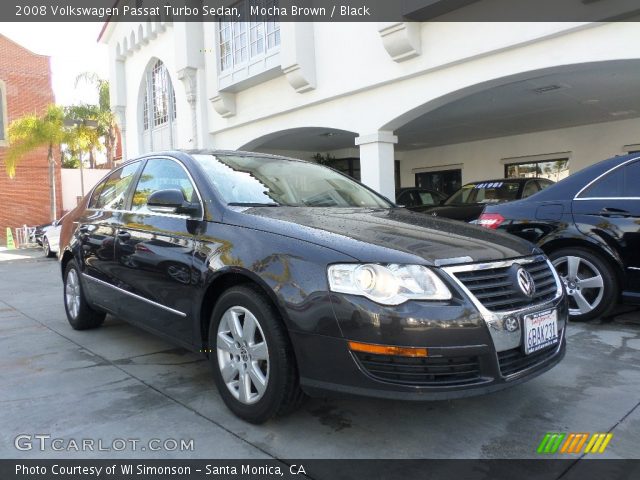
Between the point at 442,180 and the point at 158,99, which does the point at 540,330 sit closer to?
the point at 442,180

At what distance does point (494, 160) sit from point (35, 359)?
13599 mm

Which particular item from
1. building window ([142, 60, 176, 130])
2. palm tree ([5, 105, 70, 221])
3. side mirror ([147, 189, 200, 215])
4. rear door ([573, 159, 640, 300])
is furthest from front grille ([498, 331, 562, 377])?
palm tree ([5, 105, 70, 221])

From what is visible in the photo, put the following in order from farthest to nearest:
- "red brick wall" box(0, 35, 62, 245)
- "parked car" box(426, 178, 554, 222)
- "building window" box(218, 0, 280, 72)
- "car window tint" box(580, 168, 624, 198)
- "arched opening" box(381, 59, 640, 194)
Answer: "red brick wall" box(0, 35, 62, 245)
"building window" box(218, 0, 280, 72)
"arched opening" box(381, 59, 640, 194)
"parked car" box(426, 178, 554, 222)
"car window tint" box(580, 168, 624, 198)

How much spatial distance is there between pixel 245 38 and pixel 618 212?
9.64 metres

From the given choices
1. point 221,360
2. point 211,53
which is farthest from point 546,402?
point 211,53

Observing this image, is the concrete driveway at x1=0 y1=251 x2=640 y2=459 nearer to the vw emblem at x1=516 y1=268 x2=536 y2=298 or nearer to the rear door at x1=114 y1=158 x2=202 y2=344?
the rear door at x1=114 y1=158 x2=202 y2=344

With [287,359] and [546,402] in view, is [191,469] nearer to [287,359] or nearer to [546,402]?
[287,359]

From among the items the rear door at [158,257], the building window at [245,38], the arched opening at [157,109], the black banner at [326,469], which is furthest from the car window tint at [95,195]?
the arched opening at [157,109]

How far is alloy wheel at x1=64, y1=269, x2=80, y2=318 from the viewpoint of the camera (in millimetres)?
5035

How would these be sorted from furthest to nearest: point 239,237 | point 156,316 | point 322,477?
1. point 156,316
2. point 239,237
3. point 322,477

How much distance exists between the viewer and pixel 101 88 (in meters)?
31.7

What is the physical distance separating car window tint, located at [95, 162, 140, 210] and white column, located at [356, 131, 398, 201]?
537cm

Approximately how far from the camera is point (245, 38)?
12078mm

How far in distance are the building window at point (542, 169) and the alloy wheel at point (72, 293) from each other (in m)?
11.8
